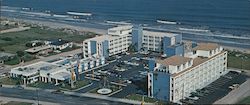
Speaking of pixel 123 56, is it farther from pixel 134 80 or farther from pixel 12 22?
pixel 12 22

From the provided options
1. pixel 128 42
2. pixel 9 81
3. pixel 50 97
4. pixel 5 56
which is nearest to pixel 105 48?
pixel 128 42

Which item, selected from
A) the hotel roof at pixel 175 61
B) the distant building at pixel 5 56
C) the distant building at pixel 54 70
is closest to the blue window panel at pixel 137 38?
the distant building at pixel 54 70

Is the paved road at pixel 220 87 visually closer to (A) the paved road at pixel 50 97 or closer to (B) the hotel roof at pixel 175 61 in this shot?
(B) the hotel roof at pixel 175 61

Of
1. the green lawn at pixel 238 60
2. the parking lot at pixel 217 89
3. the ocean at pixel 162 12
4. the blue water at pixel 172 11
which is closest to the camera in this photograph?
the parking lot at pixel 217 89

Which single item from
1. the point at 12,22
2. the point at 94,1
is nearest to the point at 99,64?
the point at 12,22

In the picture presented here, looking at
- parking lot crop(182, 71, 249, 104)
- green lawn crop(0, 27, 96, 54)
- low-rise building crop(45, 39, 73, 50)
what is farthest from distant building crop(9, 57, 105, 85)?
parking lot crop(182, 71, 249, 104)

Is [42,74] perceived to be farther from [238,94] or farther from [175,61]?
[238,94]
